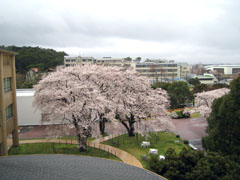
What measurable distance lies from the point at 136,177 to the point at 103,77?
13.6m

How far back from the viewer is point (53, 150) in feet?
59.3

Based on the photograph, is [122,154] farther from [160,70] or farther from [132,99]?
[160,70]

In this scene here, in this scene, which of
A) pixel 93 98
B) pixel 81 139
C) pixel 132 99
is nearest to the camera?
pixel 93 98

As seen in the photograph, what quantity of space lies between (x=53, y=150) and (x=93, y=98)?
5322 mm

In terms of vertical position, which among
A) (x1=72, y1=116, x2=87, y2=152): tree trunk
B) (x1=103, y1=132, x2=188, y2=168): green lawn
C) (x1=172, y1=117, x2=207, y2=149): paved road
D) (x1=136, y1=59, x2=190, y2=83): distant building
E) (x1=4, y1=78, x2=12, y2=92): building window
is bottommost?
(x1=172, y1=117, x2=207, y2=149): paved road

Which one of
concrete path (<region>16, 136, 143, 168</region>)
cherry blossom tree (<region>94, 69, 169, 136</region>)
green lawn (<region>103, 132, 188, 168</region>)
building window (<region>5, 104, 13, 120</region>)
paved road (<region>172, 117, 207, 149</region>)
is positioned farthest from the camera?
paved road (<region>172, 117, 207, 149</region>)

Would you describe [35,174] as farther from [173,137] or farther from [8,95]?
[173,137]

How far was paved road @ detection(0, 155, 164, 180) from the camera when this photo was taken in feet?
28.1

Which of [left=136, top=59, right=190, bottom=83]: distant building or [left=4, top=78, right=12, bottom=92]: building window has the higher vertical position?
[left=136, top=59, right=190, bottom=83]: distant building

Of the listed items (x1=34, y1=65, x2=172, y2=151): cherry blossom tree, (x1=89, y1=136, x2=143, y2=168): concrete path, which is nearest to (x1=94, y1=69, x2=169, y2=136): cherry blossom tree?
(x1=34, y1=65, x2=172, y2=151): cherry blossom tree

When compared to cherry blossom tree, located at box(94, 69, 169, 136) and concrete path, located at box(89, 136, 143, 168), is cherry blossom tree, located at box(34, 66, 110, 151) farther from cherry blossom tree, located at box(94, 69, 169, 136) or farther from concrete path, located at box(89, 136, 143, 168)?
concrete path, located at box(89, 136, 143, 168)

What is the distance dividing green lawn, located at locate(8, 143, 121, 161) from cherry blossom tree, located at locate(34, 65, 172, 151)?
778mm

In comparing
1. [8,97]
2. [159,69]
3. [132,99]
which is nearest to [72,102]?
[132,99]

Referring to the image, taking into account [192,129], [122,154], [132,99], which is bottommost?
[192,129]
